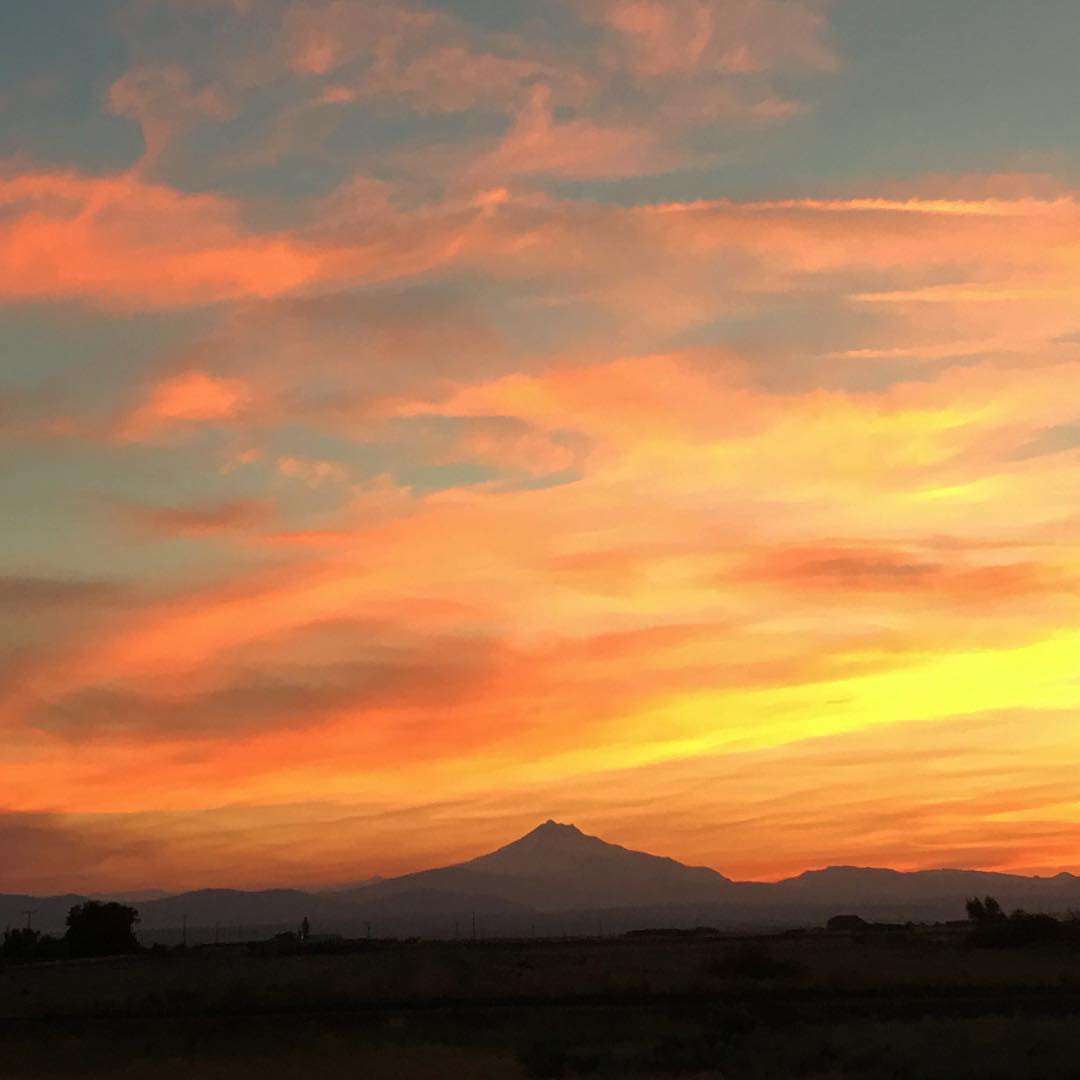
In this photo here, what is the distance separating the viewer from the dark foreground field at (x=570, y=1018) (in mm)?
33688

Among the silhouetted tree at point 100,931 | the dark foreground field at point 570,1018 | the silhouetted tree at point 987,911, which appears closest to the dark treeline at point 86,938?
the silhouetted tree at point 100,931

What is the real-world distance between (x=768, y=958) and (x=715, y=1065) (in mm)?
38226

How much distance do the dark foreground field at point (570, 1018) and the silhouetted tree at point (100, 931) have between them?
3928cm

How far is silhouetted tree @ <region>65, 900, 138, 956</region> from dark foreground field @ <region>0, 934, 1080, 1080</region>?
3928 centimetres

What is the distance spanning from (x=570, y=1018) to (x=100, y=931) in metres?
86.5

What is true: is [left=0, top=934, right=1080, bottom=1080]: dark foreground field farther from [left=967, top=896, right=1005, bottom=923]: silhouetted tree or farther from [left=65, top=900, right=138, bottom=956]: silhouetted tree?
[left=65, top=900, right=138, bottom=956]: silhouetted tree

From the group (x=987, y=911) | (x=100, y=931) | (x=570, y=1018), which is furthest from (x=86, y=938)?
(x=570, y=1018)

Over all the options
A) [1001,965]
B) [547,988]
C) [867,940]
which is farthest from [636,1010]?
[867,940]

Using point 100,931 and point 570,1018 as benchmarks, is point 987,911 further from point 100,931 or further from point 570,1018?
point 570,1018

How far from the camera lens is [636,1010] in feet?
156

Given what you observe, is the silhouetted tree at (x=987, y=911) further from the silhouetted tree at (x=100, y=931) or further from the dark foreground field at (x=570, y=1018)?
the silhouetted tree at (x=100, y=931)

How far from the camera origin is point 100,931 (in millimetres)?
120625

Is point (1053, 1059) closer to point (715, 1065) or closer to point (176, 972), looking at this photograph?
point (715, 1065)

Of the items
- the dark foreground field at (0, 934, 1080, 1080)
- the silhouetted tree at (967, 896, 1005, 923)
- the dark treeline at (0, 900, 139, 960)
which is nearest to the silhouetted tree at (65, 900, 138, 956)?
the dark treeline at (0, 900, 139, 960)
